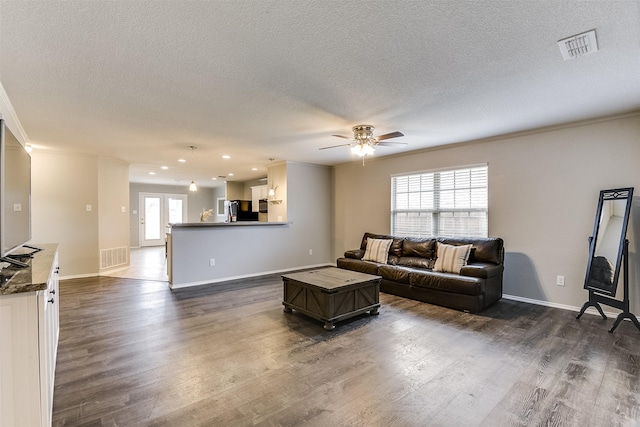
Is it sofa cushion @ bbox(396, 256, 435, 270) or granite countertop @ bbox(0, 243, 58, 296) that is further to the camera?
sofa cushion @ bbox(396, 256, 435, 270)

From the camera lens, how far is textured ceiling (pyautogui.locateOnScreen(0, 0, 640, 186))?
1.73 meters

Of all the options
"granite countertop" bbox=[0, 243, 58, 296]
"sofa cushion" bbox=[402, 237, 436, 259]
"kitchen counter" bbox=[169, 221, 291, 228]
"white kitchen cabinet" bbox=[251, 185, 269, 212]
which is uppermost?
"white kitchen cabinet" bbox=[251, 185, 269, 212]

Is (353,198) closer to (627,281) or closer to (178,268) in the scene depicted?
(178,268)

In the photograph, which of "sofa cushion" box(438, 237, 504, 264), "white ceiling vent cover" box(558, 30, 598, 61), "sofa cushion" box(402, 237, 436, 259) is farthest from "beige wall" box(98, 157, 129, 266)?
"white ceiling vent cover" box(558, 30, 598, 61)

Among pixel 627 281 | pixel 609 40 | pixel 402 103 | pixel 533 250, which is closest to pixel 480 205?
pixel 533 250

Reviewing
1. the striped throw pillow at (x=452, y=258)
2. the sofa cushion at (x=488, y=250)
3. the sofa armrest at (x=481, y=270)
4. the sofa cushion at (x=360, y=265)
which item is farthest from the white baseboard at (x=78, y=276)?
A: the sofa cushion at (x=488, y=250)

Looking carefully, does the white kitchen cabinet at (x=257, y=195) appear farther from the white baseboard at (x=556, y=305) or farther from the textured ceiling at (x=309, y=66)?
the white baseboard at (x=556, y=305)

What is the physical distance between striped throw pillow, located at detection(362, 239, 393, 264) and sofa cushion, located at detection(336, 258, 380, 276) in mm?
191

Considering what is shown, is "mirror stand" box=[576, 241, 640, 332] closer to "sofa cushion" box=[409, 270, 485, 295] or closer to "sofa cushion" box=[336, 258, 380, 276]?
"sofa cushion" box=[409, 270, 485, 295]

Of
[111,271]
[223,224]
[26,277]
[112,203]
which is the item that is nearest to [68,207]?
[112,203]

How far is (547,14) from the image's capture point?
174cm

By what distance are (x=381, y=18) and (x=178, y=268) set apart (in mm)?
4794

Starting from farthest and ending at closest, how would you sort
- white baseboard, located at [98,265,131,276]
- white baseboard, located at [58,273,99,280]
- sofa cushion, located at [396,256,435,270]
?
white baseboard, located at [98,265,131,276], white baseboard, located at [58,273,99,280], sofa cushion, located at [396,256,435,270]

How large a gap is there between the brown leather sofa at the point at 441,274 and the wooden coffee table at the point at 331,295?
90 cm
